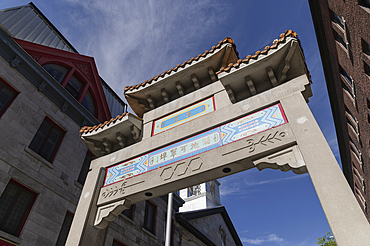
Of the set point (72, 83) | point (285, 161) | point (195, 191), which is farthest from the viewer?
point (195, 191)

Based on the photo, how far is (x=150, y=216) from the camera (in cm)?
1706

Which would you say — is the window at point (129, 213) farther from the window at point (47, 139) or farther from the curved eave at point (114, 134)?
the curved eave at point (114, 134)

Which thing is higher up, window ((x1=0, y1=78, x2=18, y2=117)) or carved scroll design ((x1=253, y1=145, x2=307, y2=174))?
window ((x1=0, y1=78, x2=18, y2=117))

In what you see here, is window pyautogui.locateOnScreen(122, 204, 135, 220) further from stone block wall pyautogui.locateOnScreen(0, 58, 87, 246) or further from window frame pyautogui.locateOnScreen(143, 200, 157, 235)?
Answer: stone block wall pyautogui.locateOnScreen(0, 58, 87, 246)

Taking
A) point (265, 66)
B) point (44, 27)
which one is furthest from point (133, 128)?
point (44, 27)

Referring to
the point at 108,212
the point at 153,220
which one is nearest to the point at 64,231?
the point at 108,212

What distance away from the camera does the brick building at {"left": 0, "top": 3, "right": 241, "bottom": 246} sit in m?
10.3

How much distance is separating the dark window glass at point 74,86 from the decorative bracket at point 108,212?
9954 mm

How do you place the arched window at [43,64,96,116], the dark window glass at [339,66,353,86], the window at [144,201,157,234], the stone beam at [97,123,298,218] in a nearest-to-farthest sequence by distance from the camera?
1. the stone beam at [97,123,298,218]
2. the dark window glass at [339,66,353,86]
3. the arched window at [43,64,96,116]
4. the window at [144,201,157,234]

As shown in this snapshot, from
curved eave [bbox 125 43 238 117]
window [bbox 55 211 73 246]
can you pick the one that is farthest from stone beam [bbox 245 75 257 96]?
window [bbox 55 211 73 246]

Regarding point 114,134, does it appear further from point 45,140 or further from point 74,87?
point 74,87

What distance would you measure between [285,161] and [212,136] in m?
2.43

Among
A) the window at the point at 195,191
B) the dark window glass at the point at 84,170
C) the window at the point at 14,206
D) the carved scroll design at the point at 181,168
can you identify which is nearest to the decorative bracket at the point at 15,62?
the window at the point at 14,206

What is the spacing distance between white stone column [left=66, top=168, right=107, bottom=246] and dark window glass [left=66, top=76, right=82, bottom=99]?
851cm
